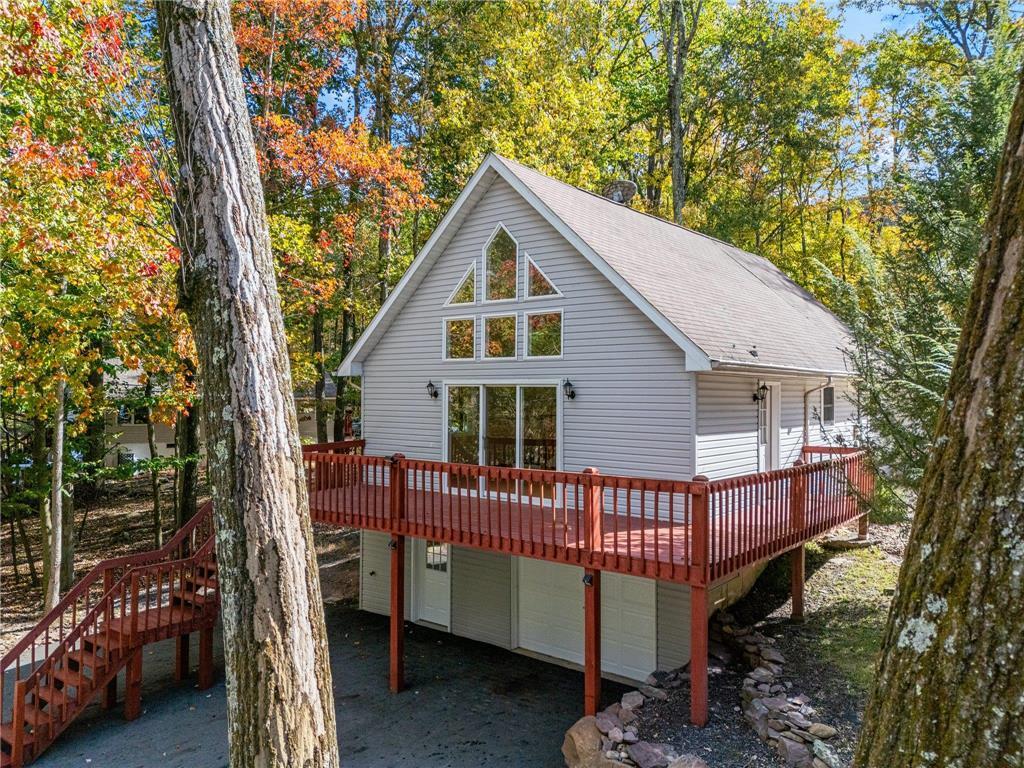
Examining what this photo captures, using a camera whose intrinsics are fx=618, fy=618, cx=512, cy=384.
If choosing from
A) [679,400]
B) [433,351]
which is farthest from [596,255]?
[433,351]

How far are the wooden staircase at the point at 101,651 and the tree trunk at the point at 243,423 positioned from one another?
5.75 metres

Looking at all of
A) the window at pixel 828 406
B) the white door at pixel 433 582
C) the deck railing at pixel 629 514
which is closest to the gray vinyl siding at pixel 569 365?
the deck railing at pixel 629 514

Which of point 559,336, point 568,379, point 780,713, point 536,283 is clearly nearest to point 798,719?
point 780,713

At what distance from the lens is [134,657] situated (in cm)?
813

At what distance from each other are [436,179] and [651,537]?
47.8 feet

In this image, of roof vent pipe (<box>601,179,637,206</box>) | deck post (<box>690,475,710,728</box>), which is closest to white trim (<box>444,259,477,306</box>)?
roof vent pipe (<box>601,179,637,206</box>)

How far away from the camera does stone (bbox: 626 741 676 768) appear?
217 inches

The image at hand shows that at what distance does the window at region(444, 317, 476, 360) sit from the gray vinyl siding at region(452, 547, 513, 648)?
3407 mm

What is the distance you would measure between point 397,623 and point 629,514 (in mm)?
4381

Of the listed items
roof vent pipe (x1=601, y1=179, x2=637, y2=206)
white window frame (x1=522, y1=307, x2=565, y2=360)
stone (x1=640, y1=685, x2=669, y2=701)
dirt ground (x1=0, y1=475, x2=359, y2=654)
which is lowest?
dirt ground (x1=0, y1=475, x2=359, y2=654)

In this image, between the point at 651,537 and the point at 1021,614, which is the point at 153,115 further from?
the point at 651,537

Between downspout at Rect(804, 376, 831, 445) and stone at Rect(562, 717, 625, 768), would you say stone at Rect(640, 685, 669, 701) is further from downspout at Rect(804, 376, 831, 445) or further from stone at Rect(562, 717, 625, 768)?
downspout at Rect(804, 376, 831, 445)

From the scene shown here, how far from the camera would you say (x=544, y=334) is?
9.67 metres

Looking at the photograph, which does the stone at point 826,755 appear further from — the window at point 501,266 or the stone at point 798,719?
the window at point 501,266
